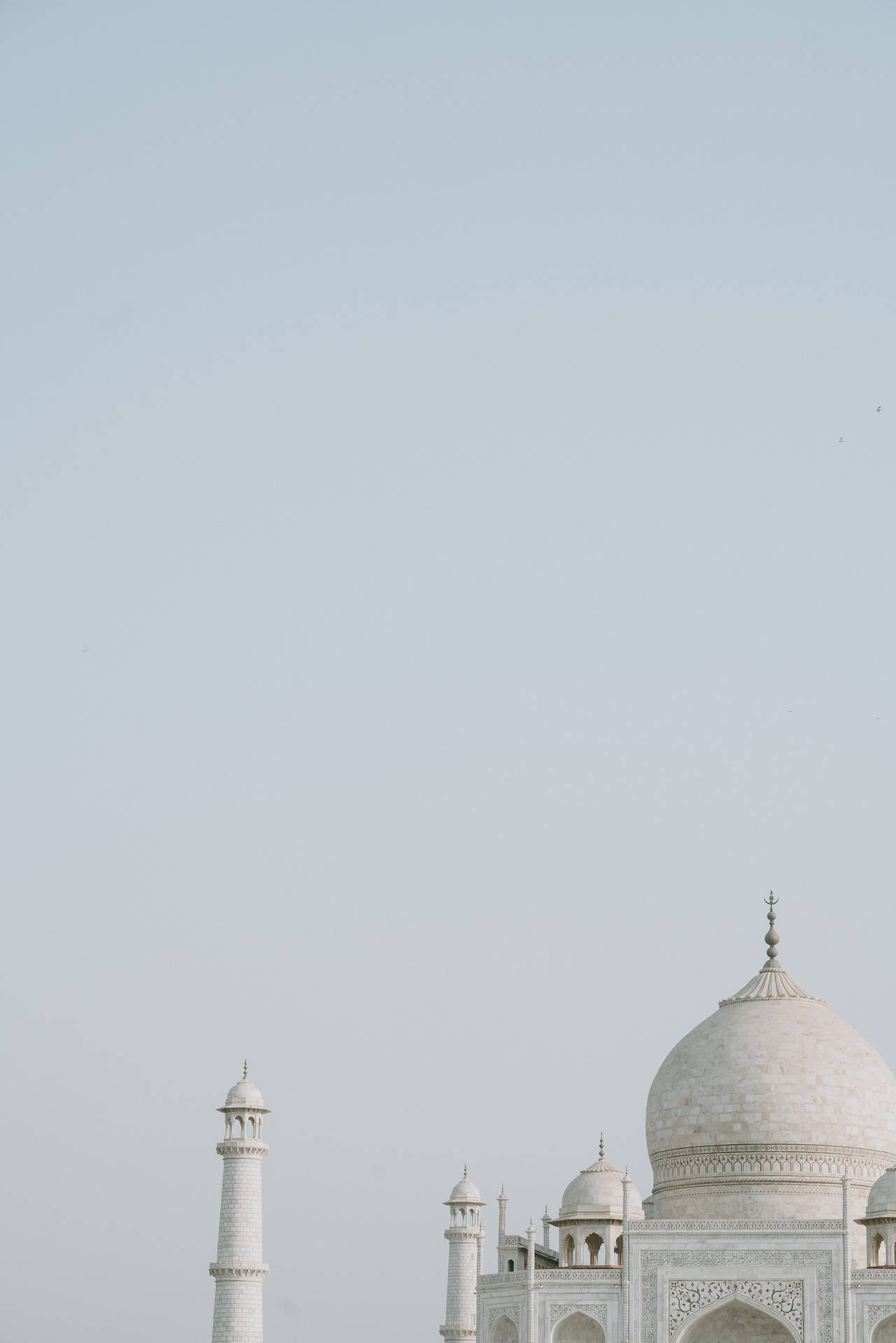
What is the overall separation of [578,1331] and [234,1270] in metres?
4.79

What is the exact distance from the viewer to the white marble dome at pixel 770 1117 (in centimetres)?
3109

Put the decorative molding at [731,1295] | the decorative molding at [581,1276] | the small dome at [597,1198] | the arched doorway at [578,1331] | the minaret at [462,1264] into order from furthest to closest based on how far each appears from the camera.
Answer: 1. the minaret at [462,1264]
2. the small dome at [597,1198]
3. the arched doorway at [578,1331]
4. the decorative molding at [581,1276]
5. the decorative molding at [731,1295]

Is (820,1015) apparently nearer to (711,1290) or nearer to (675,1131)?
(675,1131)

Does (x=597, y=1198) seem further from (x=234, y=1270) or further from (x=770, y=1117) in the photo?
(x=234, y=1270)

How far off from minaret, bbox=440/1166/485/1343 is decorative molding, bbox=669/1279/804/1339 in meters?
7.00

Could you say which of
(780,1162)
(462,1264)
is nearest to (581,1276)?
(780,1162)

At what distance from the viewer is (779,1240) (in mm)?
28906

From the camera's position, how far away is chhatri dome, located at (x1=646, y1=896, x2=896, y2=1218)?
1224 inches

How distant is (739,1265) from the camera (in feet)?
94.9

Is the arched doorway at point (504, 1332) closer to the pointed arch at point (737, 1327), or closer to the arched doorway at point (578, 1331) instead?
the arched doorway at point (578, 1331)

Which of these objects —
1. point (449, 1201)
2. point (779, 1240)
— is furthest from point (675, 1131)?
point (449, 1201)

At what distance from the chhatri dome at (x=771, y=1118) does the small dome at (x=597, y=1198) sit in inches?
41.3

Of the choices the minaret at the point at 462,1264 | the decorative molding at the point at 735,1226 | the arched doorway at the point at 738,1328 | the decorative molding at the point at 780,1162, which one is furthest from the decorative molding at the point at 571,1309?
the minaret at the point at 462,1264

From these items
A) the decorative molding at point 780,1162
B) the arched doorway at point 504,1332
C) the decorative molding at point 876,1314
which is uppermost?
the decorative molding at point 780,1162
